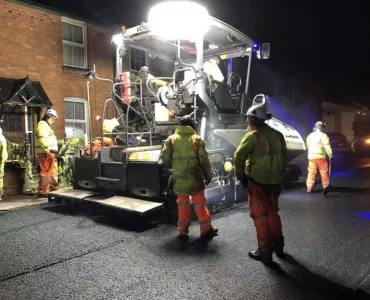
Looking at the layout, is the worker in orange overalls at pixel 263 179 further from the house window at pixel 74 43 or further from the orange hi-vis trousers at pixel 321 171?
the house window at pixel 74 43

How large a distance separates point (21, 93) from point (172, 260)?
783 cm

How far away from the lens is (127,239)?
5168 mm

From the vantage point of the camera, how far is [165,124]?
7344 millimetres

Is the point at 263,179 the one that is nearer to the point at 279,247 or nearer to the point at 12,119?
the point at 279,247

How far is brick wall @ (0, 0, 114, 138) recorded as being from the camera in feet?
34.0

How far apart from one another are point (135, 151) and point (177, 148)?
1365 millimetres

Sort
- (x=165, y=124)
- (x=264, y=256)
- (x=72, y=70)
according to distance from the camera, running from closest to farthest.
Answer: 1. (x=264, y=256)
2. (x=165, y=124)
3. (x=72, y=70)

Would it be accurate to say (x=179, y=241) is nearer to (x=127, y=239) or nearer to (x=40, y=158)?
(x=127, y=239)

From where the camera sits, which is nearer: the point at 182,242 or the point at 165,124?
the point at 182,242

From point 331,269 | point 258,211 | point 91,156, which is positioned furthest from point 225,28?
point 331,269

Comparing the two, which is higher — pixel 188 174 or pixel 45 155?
pixel 45 155

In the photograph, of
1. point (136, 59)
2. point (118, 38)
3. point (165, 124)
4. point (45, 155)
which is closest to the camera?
point (165, 124)

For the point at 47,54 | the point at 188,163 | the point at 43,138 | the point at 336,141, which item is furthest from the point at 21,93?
the point at 336,141

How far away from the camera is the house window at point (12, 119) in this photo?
33.2ft
